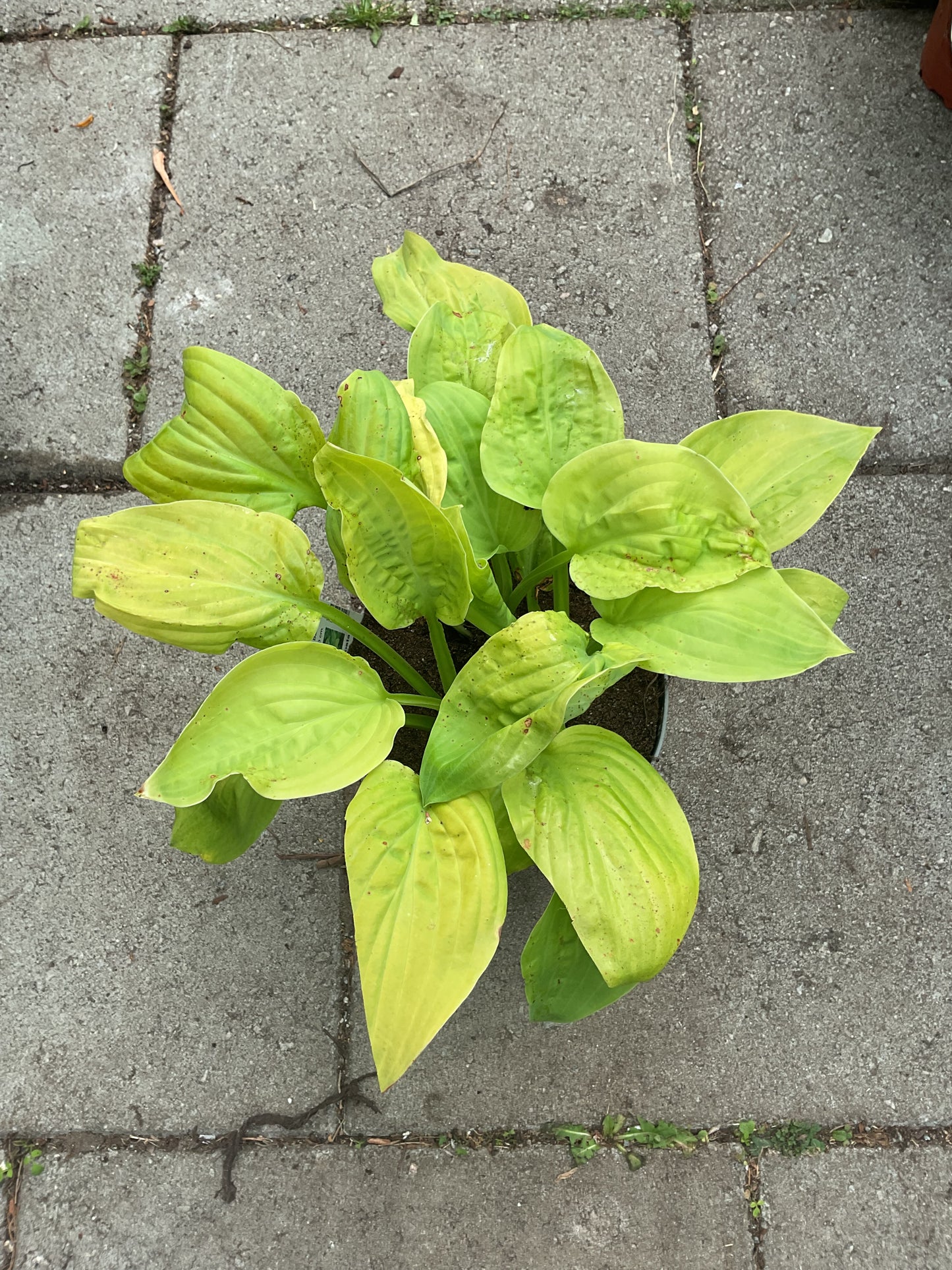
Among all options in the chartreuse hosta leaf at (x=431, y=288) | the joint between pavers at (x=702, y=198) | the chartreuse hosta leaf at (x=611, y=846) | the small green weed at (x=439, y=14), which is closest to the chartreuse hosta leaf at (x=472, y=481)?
the chartreuse hosta leaf at (x=431, y=288)

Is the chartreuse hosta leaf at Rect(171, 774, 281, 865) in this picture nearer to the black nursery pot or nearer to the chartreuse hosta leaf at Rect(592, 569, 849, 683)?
the black nursery pot

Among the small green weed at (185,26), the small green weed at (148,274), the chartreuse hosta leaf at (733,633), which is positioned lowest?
the small green weed at (148,274)

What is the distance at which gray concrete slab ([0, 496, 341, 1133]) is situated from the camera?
48.8 inches

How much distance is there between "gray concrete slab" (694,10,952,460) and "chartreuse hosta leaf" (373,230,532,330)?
583 millimetres

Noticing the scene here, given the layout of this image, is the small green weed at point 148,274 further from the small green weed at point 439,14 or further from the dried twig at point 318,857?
the dried twig at point 318,857

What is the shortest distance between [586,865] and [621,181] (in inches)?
46.3

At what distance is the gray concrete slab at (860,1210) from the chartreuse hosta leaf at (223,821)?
84 centimetres

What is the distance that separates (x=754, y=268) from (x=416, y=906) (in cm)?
118

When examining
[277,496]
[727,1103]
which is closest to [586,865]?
[277,496]

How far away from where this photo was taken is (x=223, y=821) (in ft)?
3.00

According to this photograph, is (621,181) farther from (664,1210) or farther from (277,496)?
(664,1210)

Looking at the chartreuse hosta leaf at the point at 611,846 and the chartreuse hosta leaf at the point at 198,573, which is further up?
the chartreuse hosta leaf at the point at 198,573

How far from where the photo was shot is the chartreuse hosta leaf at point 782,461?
819 millimetres

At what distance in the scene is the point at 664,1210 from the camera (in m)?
1.19
